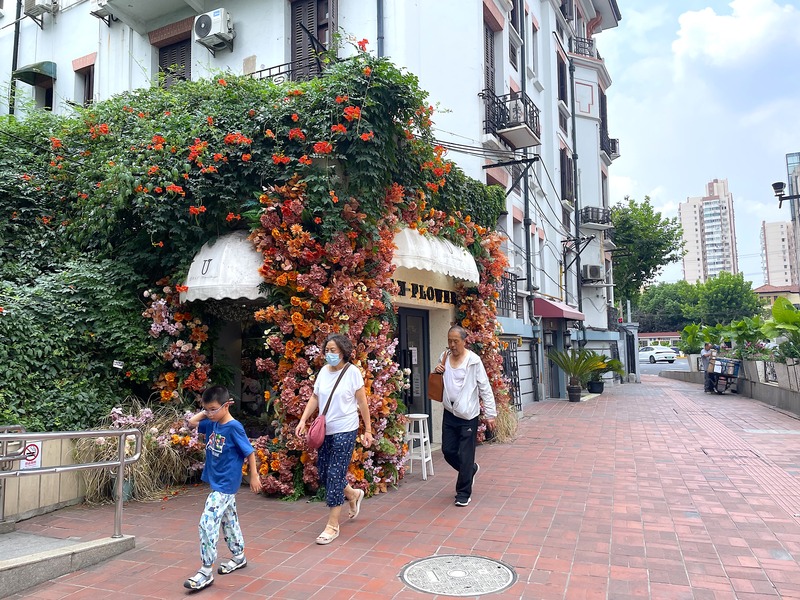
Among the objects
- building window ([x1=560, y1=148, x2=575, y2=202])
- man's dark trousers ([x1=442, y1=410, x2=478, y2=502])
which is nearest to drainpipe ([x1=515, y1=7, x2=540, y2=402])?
building window ([x1=560, y1=148, x2=575, y2=202])

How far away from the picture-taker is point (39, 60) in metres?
14.8

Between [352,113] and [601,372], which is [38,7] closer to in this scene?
[352,113]

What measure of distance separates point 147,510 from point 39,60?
1394 centimetres

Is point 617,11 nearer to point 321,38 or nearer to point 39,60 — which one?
point 321,38

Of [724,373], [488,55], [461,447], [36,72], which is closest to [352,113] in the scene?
[461,447]

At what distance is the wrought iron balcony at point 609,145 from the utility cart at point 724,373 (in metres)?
11.1

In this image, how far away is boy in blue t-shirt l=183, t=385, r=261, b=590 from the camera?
390 centimetres

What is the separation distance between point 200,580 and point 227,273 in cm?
346

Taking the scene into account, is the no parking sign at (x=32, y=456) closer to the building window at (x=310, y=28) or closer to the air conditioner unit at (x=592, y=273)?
the building window at (x=310, y=28)

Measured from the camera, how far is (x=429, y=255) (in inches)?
300

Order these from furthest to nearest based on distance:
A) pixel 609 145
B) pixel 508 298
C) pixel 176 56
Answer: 1. pixel 609 145
2. pixel 508 298
3. pixel 176 56

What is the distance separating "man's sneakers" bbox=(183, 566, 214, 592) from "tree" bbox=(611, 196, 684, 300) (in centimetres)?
2825

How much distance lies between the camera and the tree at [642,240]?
29031 mm

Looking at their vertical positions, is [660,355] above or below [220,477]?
above
